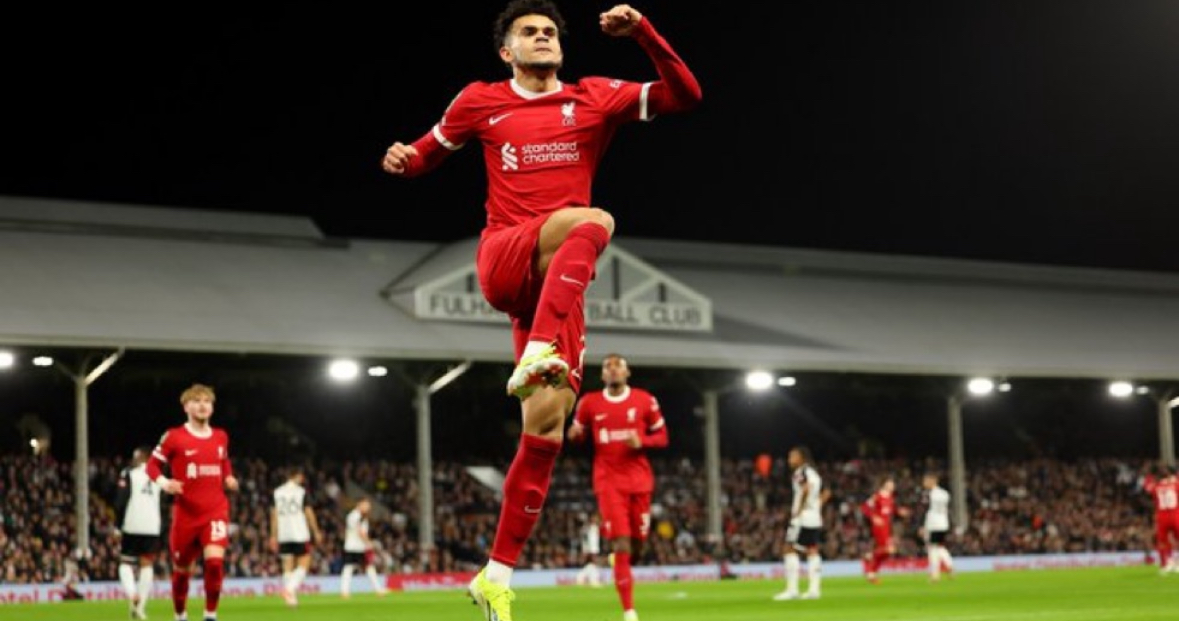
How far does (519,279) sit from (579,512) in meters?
36.4

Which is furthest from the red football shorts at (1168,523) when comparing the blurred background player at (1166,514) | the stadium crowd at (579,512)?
the stadium crowd at (579,512)

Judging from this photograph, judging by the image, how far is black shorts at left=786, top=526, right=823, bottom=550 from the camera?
27.1 metres

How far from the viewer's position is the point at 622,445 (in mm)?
19078

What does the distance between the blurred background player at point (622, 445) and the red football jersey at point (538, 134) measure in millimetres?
9213

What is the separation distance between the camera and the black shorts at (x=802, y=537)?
2714 centimetres

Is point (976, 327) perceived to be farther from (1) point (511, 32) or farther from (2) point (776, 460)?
(1) point (511, 32)

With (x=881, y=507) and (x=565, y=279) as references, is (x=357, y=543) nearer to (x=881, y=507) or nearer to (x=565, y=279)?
(x=881, y=507)

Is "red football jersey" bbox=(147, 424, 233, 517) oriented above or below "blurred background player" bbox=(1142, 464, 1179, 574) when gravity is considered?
above

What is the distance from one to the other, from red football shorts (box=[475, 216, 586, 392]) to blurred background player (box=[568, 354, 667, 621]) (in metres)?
9.30

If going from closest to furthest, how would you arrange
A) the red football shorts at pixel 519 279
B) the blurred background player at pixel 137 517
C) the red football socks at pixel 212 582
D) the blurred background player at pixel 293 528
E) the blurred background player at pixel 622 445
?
the red football shorts at pixel 519 279 → the red football socks at pixel 212 582 → the blurred background player at pixel 622 445 → the blurred background player at pixel 137 517 → the blurred background player at pixel 293 528

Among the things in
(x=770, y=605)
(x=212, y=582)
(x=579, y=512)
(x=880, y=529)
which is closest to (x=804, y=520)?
(x=880, y=529)

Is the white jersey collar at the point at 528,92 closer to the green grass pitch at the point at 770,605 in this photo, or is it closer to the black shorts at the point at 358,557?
the green grass pitch at the point at 770,605

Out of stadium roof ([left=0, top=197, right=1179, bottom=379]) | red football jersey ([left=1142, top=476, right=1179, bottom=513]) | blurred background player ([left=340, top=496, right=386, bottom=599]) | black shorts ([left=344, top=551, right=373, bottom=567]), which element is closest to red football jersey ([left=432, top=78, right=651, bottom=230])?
blurred background player ([left=340, top=496, right=386, bottom=599])

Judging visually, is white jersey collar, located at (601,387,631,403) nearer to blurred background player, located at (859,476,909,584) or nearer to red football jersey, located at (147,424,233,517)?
red football jersey, located at (147,424,233,517)
